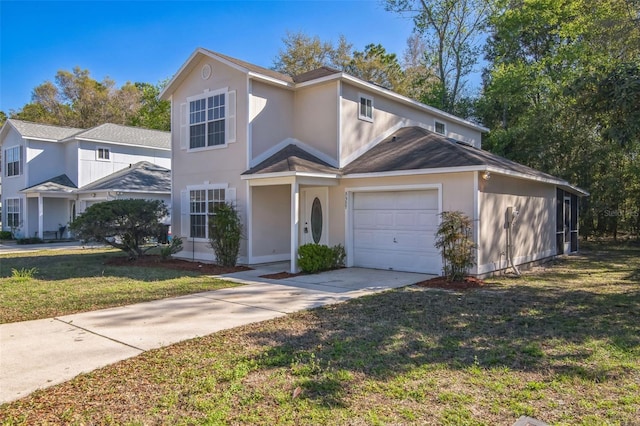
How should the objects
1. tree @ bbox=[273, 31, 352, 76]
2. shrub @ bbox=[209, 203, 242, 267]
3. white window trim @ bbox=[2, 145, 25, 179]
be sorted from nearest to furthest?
shrub @ bbox=[209, 203, 242, 267] < white window trim @ bbox=[2, 145, 25, 179] < tree @ bbox=[273, 31, 352, 76]

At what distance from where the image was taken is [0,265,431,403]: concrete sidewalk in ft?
14.9

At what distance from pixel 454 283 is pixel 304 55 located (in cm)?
2627

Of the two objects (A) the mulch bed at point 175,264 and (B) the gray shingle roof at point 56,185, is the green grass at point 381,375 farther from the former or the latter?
(B) the gray shingle roof at point 56,185

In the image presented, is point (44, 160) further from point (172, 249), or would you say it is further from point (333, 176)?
point (333, 176)

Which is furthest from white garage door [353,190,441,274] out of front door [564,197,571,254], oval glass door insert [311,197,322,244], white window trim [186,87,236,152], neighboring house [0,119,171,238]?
neighboring house [0,119,171,238]

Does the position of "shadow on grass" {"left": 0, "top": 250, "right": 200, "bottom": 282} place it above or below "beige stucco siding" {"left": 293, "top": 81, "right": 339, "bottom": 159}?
below

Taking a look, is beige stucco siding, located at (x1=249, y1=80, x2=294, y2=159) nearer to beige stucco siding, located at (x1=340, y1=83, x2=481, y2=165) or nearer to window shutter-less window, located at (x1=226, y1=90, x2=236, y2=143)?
window shutter-less window, located at (x1=226, y1=90, x2=236, y2=143)

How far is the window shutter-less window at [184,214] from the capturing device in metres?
14.4

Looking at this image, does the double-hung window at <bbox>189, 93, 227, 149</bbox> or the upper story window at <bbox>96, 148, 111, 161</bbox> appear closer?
the double-hung window at <bbox>189, 93, 227, 149</bbox>

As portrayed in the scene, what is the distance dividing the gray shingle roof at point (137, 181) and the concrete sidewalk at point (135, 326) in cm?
1430

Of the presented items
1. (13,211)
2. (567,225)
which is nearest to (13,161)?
(13,211)

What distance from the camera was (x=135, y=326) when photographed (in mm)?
6148

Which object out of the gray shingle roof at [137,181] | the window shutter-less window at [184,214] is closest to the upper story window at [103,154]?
the gray shingle roof at [137,181]

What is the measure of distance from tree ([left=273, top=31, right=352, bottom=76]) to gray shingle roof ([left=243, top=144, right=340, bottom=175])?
2040 cm
